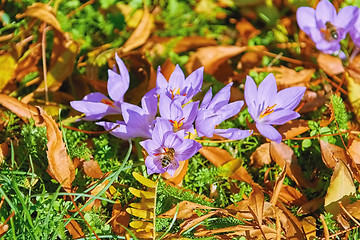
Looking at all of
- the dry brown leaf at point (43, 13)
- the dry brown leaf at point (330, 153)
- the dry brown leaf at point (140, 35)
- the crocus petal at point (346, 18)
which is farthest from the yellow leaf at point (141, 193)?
the crocus petal at point (346, 18)

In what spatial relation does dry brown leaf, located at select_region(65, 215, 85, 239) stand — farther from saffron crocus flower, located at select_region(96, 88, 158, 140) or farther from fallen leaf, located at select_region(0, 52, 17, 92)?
fallen leaf, located at select_region(0, 52, 17, 92)

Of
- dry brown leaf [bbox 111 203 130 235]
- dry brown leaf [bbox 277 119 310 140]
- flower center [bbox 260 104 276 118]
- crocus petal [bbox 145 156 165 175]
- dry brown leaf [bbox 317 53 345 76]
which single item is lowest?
dry brown leaf [bbox 111 203 130 235]

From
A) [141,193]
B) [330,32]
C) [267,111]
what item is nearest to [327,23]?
[330,32]

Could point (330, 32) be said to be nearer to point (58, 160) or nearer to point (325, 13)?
point (325, 13)

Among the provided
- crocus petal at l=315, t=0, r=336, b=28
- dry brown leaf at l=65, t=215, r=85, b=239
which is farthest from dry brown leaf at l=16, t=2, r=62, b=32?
crocus petal at l=315, t=0, r=336, b=28

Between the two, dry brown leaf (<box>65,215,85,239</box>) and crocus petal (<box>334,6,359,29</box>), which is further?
crocus petal (<box>334,6,359,29</box>)

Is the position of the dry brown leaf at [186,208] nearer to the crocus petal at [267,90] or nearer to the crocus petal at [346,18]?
the crocus petal at [267,90]

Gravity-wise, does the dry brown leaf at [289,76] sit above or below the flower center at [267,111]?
below

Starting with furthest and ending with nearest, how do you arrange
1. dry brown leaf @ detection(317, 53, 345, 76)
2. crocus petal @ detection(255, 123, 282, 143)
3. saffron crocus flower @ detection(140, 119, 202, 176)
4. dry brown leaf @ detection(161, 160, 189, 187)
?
dry brown leaf @ detection(317, 53, 345, 76), dry brown leaf @ detection(161, 160, 189, 187), crocus petal @ detection(255, 123, 282, 143), saffron crocus flower @ detection(140, 119, 202, 176)
